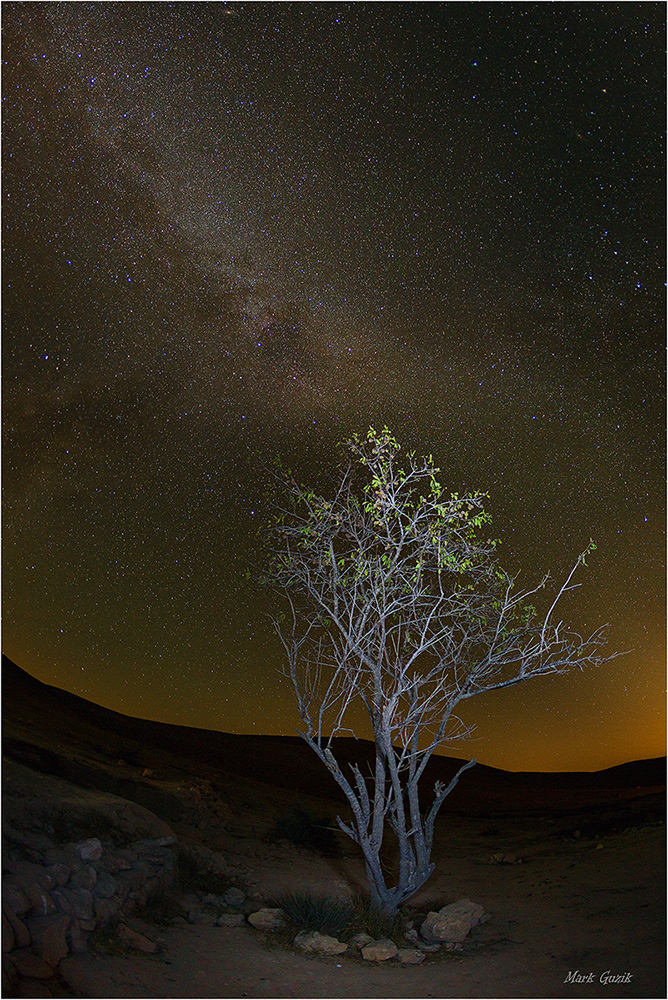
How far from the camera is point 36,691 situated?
3155cm

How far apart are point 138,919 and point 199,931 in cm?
81

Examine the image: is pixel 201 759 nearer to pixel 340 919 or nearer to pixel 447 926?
pixel 340 919

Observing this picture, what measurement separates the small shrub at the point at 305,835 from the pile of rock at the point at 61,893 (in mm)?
5644

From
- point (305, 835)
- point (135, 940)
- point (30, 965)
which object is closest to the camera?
point (30, 965)

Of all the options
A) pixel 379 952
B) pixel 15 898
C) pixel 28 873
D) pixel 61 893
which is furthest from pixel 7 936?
pixel 379 952

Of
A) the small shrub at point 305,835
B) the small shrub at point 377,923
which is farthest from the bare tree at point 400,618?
the small shrub at point 305,835

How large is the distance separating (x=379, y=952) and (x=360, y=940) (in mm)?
445

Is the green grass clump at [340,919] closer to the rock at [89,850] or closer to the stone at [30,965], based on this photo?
the rock at [89,850]

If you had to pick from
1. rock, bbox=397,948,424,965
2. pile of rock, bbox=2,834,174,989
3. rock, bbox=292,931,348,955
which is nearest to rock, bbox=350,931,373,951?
rock, bbox=292,931,348,955

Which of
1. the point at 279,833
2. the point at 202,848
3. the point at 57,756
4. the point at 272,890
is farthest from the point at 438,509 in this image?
the point at 57,756

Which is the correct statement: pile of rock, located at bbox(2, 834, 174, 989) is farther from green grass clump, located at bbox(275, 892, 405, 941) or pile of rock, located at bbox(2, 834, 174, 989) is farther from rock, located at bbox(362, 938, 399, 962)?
rock, located at bbox(362, 938, 399, 962)

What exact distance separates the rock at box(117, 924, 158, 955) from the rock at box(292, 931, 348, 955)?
1.70 meters

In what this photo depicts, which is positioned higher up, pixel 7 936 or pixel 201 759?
pixel 7 936

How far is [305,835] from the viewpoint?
48.7 ft
